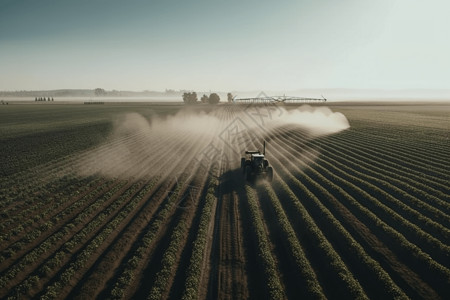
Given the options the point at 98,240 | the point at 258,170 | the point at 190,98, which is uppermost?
the point at 190,98

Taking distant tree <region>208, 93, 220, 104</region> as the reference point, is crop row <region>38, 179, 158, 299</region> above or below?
below

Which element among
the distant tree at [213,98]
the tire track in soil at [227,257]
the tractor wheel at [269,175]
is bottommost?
the tire track in soil at [227,257]

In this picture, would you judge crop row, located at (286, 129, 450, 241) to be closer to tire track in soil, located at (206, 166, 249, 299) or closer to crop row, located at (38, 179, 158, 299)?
tire track in soil, located at (206, 166, 249, 299)

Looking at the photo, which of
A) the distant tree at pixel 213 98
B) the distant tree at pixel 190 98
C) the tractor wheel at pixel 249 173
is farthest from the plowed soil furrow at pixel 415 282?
the distant tree at pixel 190 98

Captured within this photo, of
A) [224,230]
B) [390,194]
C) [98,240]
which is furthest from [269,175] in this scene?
[98,240]

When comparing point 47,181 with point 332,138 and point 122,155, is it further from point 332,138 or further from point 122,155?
point 332,138

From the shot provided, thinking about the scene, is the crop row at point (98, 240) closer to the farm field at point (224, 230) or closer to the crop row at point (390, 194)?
the farm field at point (224, 230)

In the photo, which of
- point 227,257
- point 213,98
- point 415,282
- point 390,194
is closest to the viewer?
point 415,282

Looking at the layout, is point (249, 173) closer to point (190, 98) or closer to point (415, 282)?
point (415, 282)

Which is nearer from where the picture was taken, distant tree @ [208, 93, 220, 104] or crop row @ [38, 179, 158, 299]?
crop row @ [38, 179, 158, 299]

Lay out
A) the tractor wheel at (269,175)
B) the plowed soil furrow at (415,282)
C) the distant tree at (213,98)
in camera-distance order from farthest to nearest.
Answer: the distant tree at (213,98), the tractor wheel at (269,175), the plowed soil furrow at (415,282)

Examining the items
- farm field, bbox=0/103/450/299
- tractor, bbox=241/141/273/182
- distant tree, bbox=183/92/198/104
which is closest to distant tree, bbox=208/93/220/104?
distant tree, bbox=183/92/198/104

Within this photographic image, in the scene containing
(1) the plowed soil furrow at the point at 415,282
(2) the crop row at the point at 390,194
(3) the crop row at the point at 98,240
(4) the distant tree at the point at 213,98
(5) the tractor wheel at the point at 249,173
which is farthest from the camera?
(4) the distant tree at the point at 213,98

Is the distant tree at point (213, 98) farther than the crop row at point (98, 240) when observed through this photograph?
Yes
